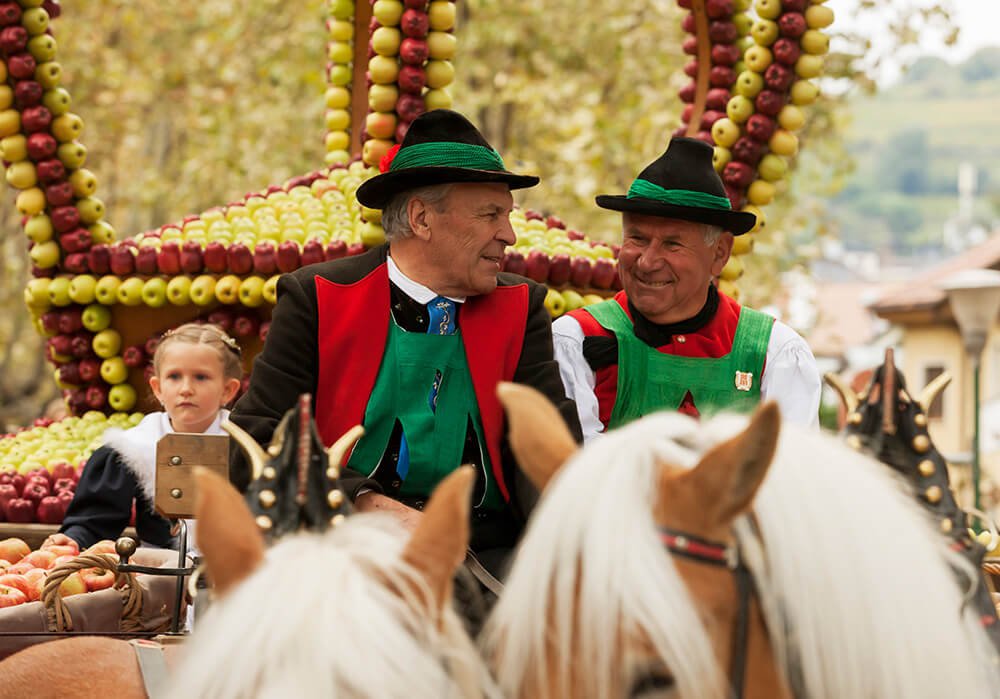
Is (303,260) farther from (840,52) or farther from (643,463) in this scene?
(840,52)

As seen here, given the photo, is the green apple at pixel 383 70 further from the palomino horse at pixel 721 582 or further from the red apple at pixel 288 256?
the palomino horse at pixel 721 582

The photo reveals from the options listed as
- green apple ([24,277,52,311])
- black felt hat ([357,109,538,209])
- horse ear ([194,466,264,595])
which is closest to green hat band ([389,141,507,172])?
black felt hat ([357,109,538,209])

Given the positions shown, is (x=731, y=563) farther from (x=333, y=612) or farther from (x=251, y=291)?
(x=251, y=291)

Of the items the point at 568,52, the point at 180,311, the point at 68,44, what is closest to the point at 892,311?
the point at 568,52

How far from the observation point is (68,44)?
16281mm

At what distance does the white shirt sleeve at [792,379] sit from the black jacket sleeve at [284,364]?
1.34 meters

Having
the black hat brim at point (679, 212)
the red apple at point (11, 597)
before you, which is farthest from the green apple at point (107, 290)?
the black hat brim at point (679, 212)

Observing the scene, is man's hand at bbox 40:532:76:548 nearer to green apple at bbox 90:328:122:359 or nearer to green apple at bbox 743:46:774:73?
green apple at bbox 90:328:122:359

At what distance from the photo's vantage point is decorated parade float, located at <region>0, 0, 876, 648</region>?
5.32m

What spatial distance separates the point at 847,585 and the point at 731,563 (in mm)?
174

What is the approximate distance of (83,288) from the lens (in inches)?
226

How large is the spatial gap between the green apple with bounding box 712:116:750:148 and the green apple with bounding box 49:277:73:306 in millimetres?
2893

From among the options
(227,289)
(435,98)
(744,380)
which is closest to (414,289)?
(744,380)

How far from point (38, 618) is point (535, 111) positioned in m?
12.1
